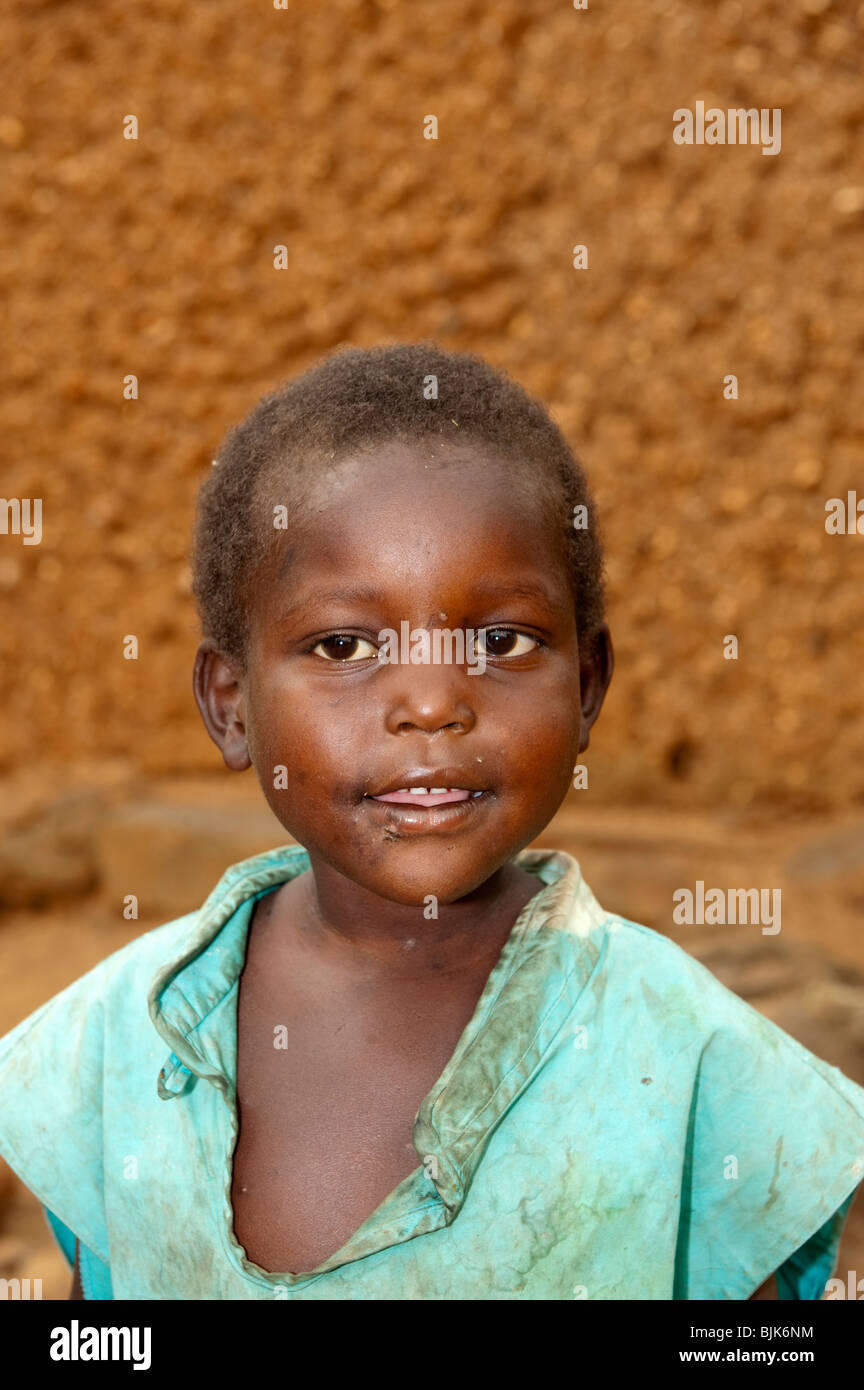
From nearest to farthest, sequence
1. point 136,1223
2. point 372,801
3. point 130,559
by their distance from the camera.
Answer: point 372,801 → point 136,1223 → point 130,559

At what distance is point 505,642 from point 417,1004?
415 mm

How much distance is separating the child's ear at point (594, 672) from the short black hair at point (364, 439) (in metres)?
0.02

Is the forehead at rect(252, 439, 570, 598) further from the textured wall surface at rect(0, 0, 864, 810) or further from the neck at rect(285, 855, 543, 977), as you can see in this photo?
the textured wall surface at rect(0, 0, 864, 810)

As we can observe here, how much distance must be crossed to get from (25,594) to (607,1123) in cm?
253

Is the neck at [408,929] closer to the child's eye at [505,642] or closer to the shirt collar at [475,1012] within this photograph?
the shirt collar at [475,1012]

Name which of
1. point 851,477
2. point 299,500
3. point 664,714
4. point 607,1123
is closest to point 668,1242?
point 607,1123

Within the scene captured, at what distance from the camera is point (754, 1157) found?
1383 mm

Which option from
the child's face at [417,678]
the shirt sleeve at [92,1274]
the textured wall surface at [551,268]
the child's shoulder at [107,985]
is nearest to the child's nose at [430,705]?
the child's face at [417,678]

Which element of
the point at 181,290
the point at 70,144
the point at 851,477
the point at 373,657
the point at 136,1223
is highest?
the point at 70,144

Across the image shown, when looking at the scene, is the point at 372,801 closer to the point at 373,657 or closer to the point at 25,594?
the point at 373,657

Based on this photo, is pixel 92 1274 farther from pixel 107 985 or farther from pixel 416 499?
pixel 416 499

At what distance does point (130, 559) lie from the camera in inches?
134

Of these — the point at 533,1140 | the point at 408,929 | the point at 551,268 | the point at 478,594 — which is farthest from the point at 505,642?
the point at 551,268

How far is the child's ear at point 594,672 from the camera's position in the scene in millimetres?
1526
